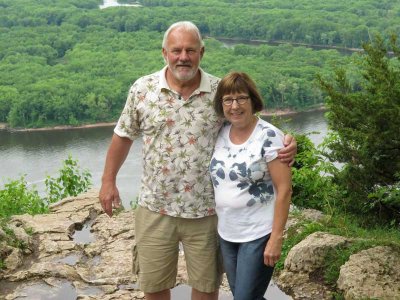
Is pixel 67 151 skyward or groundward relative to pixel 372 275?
groundward

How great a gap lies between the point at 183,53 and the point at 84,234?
9.66 ft

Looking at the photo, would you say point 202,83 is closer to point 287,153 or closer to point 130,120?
point 130,120

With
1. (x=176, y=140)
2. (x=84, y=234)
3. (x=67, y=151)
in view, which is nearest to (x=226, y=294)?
(x=176, y=140)

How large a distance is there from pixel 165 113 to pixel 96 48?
2127 inches

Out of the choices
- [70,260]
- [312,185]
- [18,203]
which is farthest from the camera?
[18,203]

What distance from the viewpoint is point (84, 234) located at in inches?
200

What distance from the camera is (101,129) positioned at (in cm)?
3175

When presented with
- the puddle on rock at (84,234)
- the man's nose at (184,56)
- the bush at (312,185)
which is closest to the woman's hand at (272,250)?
the man's nose at (184,56)

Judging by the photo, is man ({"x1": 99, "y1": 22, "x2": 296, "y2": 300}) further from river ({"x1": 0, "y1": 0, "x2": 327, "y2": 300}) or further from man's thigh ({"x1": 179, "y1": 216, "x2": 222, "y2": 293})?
river ({"x1": 0, "y1": 0, "x2": 327, "y2": 300})

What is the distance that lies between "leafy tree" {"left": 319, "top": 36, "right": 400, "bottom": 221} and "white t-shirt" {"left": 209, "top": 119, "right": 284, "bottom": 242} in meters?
2.00

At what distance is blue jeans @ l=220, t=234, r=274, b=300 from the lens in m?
2.41

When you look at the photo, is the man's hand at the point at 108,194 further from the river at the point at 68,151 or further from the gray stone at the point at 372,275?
the river at the point at 68,151

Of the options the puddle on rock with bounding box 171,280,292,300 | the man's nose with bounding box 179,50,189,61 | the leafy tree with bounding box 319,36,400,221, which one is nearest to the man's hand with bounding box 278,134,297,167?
the man's nose with bounding box 179,50,189,61

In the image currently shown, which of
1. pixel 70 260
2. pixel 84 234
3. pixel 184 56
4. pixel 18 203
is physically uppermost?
pixel 184 56
